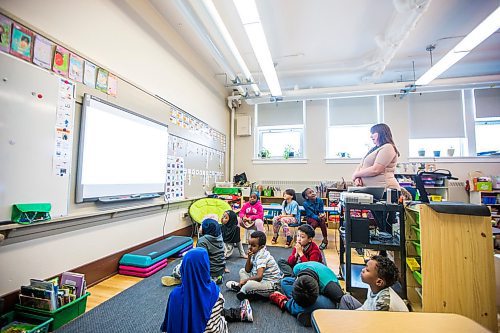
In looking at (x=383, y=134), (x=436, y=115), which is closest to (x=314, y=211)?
(x=383, y=134)

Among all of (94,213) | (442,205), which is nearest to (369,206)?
(442,205)

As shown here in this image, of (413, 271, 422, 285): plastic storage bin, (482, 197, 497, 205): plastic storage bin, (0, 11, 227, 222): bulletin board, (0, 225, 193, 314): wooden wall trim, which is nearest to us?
(0, 11, 227, 222): bulletin board

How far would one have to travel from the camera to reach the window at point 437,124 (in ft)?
16.5

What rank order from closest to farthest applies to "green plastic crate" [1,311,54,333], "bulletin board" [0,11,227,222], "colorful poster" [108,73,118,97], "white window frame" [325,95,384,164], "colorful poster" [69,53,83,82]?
1. "green plastic crate" [1,311,54,333]
2. "bulletin board" [0,11,227,222]
3. "colorful poster" [69,53,83,82]
4. "colorful poster" [108,73,118,97]
5. "white window frame" [325,95,384,164]

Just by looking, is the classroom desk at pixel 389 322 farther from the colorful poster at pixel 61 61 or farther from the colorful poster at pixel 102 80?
the colorful poster at pixel 102 80

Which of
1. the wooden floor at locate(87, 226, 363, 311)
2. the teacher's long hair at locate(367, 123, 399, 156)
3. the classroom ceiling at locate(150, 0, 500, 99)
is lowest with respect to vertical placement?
the wooden floor at locate(87, 226, 363, 311)

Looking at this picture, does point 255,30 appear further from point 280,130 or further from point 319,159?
point 319,159

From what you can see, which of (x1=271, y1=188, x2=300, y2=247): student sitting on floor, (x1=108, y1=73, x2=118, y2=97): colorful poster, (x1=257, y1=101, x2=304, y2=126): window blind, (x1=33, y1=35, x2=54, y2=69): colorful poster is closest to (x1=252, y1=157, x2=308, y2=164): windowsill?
(x1=257, y1=101, x2=304, y2=126): window blind

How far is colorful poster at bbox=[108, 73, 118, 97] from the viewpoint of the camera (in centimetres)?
238

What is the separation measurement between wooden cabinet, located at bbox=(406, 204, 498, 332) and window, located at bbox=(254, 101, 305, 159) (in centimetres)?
428

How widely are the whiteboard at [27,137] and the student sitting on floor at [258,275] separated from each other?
163 centimetres

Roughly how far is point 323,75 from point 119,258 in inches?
193

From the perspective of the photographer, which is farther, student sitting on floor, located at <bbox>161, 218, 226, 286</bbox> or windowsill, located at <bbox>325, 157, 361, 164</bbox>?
windowsill, located at <bbox>325, 157, 361, 164</bbox>

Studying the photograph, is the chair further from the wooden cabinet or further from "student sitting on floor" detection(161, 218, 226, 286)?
the wooden cabinet
